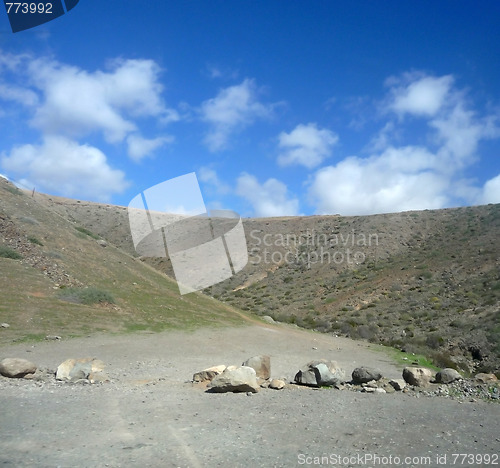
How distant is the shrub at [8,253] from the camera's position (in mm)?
24906

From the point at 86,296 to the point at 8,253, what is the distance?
6.12 meters

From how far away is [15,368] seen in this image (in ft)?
36.2

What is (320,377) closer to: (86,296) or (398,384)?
(398,384)

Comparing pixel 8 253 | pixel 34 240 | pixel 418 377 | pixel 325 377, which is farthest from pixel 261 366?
pixel 34 240

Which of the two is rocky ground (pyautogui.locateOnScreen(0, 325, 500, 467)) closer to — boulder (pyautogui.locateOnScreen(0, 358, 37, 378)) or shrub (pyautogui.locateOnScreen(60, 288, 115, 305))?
boulder (pyautogui.locateOnScreen(0, 358, 37, 378))

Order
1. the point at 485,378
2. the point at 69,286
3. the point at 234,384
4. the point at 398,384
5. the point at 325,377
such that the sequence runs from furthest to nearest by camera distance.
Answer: the point at 69,286 < the point at 485,378 < the point at 325,377 < the point at 398,384 < the point at 234,384

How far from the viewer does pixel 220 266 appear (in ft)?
186

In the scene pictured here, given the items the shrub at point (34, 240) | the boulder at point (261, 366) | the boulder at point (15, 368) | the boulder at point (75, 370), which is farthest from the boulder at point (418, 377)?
the shrub at point (34, 240)

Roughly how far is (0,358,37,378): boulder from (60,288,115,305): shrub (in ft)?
37.0

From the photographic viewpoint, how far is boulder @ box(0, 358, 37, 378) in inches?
432

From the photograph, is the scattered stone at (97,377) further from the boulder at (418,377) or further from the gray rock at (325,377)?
the boulder at (418,377)

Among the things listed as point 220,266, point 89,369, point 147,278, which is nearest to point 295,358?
point 89,369

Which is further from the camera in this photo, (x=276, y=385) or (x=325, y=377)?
(x=325, y=377)

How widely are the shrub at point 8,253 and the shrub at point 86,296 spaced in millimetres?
4663
